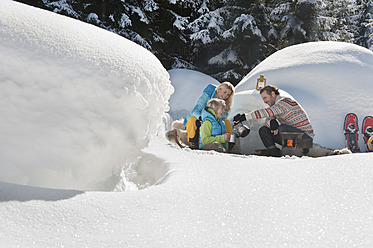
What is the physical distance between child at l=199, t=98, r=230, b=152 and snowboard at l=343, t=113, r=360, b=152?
1868 millimetres

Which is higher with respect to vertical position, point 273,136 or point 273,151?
point 273,136

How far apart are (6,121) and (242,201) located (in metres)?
0.93

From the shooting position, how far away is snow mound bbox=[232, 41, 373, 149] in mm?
4926

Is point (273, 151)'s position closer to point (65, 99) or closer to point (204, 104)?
point (204, 104)

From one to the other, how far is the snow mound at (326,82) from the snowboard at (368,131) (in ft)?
0.25

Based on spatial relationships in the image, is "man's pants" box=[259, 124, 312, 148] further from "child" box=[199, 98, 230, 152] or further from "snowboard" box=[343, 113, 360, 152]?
"snowboard" box=[343, 113, 360, 152]

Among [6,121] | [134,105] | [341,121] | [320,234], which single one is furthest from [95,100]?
[341,121]

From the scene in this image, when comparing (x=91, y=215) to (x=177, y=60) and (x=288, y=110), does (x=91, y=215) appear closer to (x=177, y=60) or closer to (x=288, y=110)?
(x=288, y=110)

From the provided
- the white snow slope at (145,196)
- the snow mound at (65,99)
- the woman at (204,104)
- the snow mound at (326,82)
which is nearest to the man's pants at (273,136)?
the woman at (204,104)

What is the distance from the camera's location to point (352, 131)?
15.7 feet

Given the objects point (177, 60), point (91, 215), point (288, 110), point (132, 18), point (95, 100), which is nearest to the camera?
point (91, 215)

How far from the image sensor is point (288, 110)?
4109 mm

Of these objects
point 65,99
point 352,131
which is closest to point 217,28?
point 352,131

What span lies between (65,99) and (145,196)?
19.3 inches
